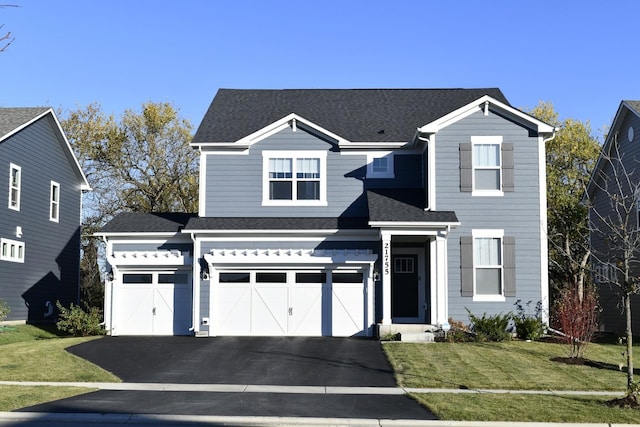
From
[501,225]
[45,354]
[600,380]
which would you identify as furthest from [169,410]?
[501,225]

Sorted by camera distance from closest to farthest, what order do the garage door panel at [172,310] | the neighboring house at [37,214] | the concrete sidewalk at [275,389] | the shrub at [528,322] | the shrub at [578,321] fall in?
the concrete sidewalk at [275,389], the shrub at [578,321], the shrub at [528,322], the garage door panel at [172,310], the neighboring house at [37,214]

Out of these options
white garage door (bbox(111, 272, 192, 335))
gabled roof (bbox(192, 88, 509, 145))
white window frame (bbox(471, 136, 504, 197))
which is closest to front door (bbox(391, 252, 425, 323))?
white window frame (bbox(471, 136, 504, 197))

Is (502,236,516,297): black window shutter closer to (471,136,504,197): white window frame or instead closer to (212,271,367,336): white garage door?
(471,136,504,197): white window frame

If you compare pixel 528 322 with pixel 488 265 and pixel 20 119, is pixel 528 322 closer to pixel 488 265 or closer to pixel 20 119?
pixel 488 265

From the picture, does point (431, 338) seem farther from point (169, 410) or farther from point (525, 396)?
point (169, 410)

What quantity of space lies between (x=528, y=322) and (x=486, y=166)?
16.9 feet

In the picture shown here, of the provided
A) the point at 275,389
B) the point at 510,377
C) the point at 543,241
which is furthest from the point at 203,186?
the point at 510,377

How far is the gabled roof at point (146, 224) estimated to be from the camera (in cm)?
2553

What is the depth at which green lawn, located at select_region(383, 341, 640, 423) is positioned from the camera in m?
12.5

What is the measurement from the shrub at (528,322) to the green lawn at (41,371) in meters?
12.3

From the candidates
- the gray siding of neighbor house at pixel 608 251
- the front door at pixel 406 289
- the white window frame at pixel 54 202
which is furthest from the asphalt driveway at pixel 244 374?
the gray siding of neighbor house at pixel 608 251

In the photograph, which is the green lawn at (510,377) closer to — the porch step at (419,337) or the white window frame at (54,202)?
the porch step at (419,337)

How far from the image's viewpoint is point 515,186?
24.0 metres

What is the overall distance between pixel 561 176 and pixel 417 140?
1845 centimetres
